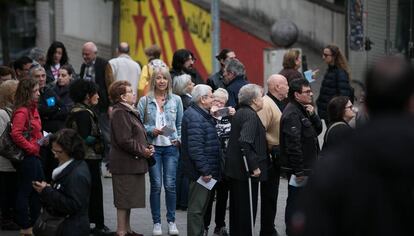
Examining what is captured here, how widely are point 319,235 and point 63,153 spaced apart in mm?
4325

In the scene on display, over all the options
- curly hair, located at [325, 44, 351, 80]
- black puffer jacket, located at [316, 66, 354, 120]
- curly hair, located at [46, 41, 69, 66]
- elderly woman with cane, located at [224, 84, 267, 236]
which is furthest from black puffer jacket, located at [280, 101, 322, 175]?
curly hair, located at [46, 41, 69, 66]

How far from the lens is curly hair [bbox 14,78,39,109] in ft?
31.7

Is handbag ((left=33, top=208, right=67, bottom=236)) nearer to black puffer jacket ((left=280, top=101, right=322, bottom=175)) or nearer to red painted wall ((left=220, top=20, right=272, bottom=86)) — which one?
black puffer jacket ((left=280, top=101, right=322, bottom=175))

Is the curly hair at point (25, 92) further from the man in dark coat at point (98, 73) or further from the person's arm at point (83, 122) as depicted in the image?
the man in dark coat at point (98, 73)

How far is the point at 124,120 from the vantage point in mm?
9695

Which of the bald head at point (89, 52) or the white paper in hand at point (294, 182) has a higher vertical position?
the bald head at point (89, 52)

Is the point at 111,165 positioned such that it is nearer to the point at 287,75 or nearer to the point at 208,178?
the point at 208,178

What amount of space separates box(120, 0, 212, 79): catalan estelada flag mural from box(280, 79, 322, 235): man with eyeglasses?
38.1 ft

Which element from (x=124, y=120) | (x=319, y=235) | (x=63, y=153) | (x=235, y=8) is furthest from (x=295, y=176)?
(x=235, y=8)

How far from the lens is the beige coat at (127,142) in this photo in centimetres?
969

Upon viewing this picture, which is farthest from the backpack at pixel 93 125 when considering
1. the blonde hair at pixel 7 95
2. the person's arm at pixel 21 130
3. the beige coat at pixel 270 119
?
the beige coat at pixel 270 119

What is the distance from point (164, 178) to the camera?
413 inches

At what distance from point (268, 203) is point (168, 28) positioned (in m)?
13.5

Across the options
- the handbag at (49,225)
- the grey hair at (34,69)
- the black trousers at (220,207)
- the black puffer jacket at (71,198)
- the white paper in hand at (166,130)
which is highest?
the grey hair at (34,69)
